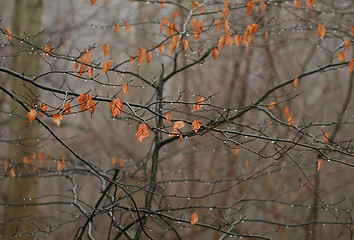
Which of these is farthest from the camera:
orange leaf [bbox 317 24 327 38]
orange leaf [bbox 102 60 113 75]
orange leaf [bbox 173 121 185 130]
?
orange leaf [bbox 317 24 327 38]

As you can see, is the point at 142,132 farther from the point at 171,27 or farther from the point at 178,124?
the point at 171,27

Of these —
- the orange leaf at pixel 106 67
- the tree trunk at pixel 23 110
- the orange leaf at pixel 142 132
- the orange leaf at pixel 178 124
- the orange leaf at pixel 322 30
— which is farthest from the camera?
the tree trunk at pixel 23 110

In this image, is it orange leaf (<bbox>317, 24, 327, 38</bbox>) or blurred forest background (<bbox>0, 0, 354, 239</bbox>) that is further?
blurred forest background (<bbox>0, 0, 354, 239</bbox>)

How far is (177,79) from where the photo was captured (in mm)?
8758

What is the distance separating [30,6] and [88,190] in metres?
6.03

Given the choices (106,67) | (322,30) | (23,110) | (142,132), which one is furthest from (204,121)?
(142,132)

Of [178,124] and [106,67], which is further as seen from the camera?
[106,67]

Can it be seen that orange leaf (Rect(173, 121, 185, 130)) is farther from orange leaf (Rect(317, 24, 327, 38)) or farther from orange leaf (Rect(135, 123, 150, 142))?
orange leaf (Rect(317, 24, 327, 38))

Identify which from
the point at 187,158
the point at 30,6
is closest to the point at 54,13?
the point at 30,6

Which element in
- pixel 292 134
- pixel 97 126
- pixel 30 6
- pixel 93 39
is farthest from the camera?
pixel 97 126

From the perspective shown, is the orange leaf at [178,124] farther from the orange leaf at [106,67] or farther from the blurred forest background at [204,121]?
the blurred forest background at [204,121]

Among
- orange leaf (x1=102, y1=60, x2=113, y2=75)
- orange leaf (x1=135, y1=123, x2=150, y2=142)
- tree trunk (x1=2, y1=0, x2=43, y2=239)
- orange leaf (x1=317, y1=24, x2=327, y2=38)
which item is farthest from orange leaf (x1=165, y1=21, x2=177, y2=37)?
tree trunk (x1=2, y1=0, x2=43, y2=239)

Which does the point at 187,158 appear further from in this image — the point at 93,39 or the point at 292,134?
the point at 93,39

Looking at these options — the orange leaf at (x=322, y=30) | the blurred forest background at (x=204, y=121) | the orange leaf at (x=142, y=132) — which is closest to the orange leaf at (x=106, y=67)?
the orange leaf at (x=142, y=132)
